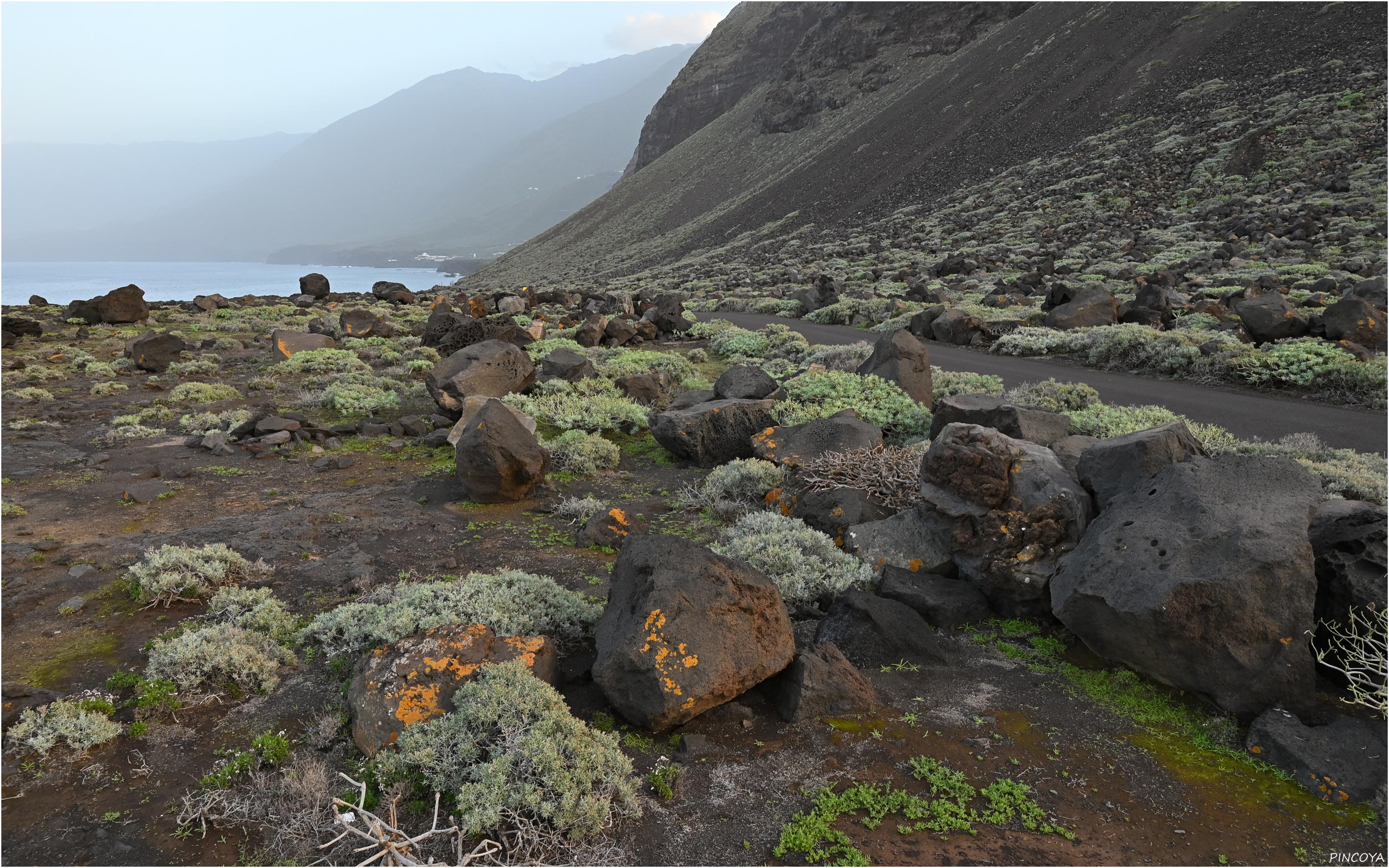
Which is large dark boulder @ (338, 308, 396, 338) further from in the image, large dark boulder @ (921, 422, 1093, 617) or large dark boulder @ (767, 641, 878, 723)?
large dark boulder @ (767, 641, 878, 723)

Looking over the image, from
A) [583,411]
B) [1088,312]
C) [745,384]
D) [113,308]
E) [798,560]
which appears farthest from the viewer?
[113,308]

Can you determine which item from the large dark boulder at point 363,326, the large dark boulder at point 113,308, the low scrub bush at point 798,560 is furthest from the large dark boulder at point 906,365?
the large dark boulder at point 113,308

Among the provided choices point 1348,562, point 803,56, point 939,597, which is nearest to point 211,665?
point 939,597

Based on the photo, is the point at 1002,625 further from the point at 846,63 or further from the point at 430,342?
the point at 846,63

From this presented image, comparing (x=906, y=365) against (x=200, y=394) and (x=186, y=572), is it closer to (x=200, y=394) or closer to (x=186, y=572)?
(x=186, y=572)

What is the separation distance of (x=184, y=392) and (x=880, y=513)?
45.1ft

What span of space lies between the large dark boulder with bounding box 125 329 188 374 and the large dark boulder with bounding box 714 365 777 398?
13.8 m

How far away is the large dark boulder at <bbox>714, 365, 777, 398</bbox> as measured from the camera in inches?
473

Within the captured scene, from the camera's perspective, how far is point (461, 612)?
5207 millimetres

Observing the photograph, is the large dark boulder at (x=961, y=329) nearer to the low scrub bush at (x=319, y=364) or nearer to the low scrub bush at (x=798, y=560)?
the low scrub bush at (x=798, y=560)

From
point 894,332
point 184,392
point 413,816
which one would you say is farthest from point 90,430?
point 894,332

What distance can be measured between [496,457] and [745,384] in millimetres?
5031

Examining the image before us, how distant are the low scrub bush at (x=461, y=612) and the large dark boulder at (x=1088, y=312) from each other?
16407 millimetres

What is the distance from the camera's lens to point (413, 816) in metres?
3.66
